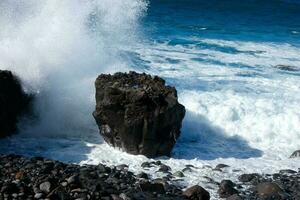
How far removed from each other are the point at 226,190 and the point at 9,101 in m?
4.57

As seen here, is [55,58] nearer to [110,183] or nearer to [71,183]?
[110,183]

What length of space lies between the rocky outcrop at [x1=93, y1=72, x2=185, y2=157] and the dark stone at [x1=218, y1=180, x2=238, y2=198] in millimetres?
1781

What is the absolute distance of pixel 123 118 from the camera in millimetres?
9820

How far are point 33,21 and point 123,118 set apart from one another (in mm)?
5706

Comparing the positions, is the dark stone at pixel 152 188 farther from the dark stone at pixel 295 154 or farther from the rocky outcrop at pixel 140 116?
the dark stone at pixel 295 154

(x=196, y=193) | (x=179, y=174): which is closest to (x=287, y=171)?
(x=179, y=174)

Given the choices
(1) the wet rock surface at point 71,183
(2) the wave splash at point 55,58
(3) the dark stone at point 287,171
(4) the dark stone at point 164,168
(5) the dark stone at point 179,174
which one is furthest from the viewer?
(2) the wave splash at point 55,58

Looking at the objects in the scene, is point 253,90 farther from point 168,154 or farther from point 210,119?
point 168,154

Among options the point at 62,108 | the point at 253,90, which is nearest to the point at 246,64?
the point at 253,90

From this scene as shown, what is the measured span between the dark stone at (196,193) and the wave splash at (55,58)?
12.7ft

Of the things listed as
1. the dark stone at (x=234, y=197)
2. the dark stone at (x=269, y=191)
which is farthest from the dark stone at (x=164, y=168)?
the dark stone at (x=269, y=191)

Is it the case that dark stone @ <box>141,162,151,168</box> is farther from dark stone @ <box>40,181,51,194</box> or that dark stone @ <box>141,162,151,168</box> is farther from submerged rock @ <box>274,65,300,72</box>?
submerged rock @ <box>274,65,300,72</box>

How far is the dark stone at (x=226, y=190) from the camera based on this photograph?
26.8 ft

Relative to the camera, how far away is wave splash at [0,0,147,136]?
11305 mm
